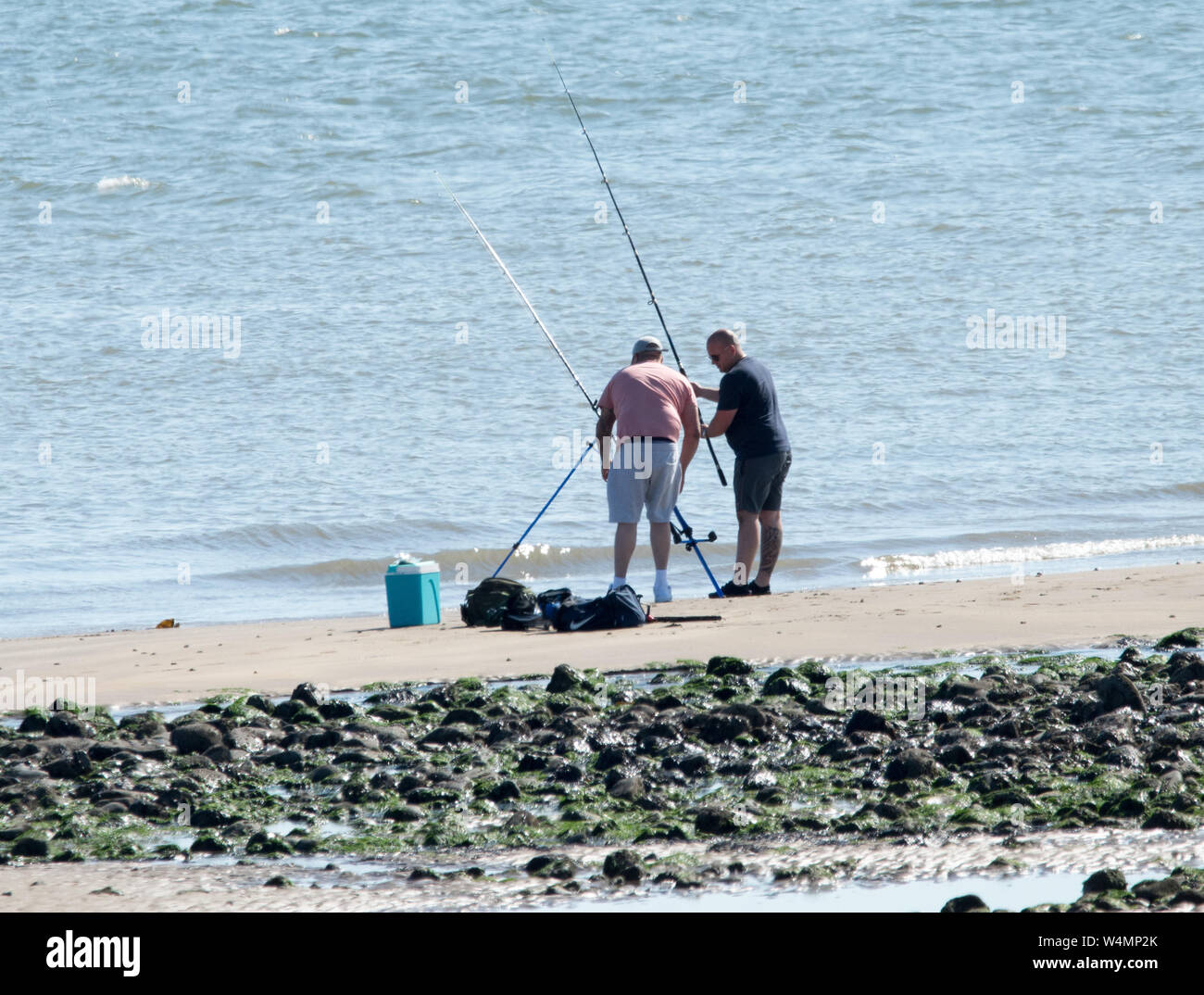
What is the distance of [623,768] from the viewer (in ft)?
17.2

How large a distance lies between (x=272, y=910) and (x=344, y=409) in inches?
562

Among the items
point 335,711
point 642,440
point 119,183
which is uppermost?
point 119,183

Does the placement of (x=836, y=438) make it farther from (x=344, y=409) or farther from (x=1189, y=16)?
(x=1189, y=16)

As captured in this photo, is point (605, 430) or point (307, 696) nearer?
point (307, 696)

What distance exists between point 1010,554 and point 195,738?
8.39 m

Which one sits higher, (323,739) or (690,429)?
(690,429)

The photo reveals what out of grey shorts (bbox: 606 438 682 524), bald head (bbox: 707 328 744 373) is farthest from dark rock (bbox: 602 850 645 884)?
bald head (bbox: 707 328 744 373)

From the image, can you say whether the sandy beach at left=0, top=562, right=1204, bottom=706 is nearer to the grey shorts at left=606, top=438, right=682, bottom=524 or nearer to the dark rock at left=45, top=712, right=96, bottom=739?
the grey shorts at left=606, top=438, right=682, bottom=524

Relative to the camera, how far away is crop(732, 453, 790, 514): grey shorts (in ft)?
31.3

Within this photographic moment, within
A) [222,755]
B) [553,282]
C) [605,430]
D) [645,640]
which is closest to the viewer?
[222,755]

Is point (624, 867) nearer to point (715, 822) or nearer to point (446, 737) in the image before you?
point (715, 822)

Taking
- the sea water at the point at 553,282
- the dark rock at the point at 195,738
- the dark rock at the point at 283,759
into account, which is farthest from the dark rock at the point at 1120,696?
the sea water at the point at 553,282

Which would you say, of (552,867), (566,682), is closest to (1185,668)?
(566,682)

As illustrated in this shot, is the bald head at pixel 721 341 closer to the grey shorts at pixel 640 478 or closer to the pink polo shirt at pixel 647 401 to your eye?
the pink polo shirt at pixel 647 401
